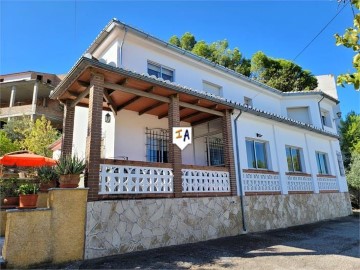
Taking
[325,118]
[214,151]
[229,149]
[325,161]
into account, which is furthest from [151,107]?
[325,118]

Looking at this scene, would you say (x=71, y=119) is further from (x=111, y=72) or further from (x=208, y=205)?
(x=208, y=205)

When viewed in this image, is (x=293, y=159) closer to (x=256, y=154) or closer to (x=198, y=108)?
(x=256, y=154)

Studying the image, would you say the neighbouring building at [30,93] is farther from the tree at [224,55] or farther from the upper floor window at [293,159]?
the upper floor window at [293,159]

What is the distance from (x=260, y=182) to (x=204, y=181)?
361cm

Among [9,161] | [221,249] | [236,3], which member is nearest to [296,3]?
[236,3]

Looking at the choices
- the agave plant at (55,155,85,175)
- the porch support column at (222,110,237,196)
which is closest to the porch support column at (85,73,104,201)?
the agave plant at (55,155,85,175)

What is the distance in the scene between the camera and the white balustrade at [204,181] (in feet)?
29.2

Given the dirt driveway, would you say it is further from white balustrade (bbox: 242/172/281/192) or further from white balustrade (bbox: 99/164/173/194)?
white balustrade (bbox: 242/172/281/192)

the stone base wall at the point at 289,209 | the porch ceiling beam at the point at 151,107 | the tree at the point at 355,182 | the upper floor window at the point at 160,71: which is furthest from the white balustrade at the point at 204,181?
the tree at the point at 355,182

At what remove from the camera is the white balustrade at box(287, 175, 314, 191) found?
43.9 ft

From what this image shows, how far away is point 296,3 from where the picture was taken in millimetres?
9938

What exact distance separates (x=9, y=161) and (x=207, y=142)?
8879 mm

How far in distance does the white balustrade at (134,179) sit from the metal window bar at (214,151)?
5.15 metres

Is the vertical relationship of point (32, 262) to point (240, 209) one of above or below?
below
